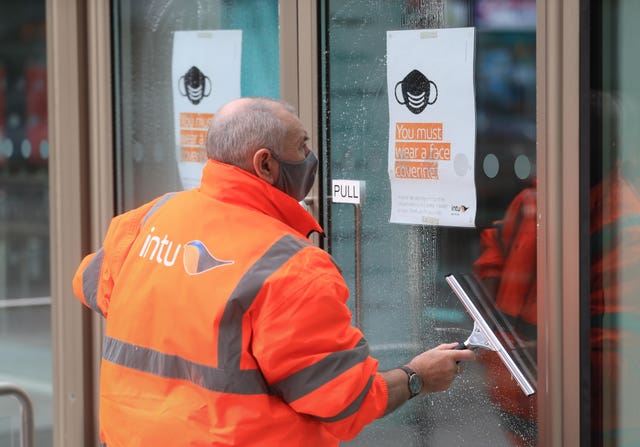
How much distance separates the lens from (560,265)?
3271 mm

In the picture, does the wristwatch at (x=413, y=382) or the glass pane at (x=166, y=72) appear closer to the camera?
the wristwatch at (x=413, y=382)

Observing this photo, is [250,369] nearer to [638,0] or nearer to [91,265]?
[91,265]

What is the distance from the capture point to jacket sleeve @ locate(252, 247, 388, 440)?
257cm

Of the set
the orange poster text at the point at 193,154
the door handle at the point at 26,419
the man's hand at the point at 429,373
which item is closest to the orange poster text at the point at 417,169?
the man's hand at the point at 429,373

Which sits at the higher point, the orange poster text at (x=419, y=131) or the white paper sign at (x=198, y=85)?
the white paper sign at (x=198, y=85)

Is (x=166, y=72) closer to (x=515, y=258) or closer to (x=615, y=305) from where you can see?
(x=515, y=258)

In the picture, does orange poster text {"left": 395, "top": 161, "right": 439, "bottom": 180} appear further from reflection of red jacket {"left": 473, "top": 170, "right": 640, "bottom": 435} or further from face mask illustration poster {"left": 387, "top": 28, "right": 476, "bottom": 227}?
reflection of red jacket {"left": 473, "top": 170, "right": 640, "bottom": 435}

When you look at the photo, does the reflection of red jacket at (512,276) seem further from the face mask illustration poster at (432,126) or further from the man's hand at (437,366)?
the man's hand at (437,366)

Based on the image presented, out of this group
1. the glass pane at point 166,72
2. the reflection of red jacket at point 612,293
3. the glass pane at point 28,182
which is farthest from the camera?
the glass pane at point 28,182

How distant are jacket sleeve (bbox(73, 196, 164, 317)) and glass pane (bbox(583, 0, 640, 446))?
1.23m

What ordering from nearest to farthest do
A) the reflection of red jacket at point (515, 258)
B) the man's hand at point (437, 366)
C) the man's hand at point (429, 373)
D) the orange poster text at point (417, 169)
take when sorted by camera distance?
the man's hand at point (429, 373), the man's hand at point (437, 366), the reflection of red jacket at point (515, 258), the orange poster text at point (417, 169)

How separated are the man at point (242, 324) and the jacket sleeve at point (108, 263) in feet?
0.22

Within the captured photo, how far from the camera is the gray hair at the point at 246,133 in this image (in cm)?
285

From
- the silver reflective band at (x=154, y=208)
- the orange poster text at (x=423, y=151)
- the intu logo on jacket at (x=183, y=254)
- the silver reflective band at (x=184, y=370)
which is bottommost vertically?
the silver reflective band at (x=184, y=370)
